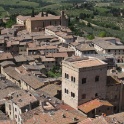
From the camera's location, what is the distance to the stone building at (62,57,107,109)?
32969 mm

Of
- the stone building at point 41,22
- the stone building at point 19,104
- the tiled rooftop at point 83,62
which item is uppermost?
the tiled rooftop at point 83,62

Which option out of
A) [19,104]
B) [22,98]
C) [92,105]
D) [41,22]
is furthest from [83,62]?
[41,22]

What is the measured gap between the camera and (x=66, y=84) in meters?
34.7

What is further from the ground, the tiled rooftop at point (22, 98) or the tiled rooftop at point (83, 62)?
the tiled rooftop at point (83, 62)

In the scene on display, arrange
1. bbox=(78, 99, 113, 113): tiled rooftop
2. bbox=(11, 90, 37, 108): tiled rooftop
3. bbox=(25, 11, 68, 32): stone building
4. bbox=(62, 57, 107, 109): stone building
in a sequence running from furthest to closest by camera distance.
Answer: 1. bbox=(25, 11, 68, 32): stone building
2. bbox=(11, 90, 37, 108): tiled rooftop
3. bbox=(62, 57, 107, 109): stone building
4. bbox=(78, 99, 113, 113): tiled rooftop

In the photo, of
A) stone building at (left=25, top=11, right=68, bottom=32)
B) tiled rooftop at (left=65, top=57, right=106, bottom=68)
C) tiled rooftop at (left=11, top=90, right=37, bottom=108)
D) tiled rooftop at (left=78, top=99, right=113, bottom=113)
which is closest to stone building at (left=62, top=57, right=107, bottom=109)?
tiled rooftop at (left=65, top=57, right=106, bottom=68)

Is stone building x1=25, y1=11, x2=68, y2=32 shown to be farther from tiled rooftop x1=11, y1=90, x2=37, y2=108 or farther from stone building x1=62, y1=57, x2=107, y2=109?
stone building x1=62, y1=57, x2=107, y2=109

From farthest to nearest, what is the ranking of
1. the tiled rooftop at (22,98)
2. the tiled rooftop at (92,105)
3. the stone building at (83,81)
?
the tiled rooftop at (22,98) < the stone building at (83,81) < the tiled rooftop at (92,105)

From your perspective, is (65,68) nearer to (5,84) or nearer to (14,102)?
(14,102)

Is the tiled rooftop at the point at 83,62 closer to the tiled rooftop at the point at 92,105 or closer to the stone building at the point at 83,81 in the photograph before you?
the stone building at the point at 83,81

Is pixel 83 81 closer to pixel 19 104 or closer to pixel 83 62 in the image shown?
pixel 83 62

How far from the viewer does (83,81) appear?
3312cm

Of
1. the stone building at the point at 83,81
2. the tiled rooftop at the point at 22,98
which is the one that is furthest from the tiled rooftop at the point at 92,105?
the tiled rooftop at the point at 22,98

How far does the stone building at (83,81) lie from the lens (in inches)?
1298
